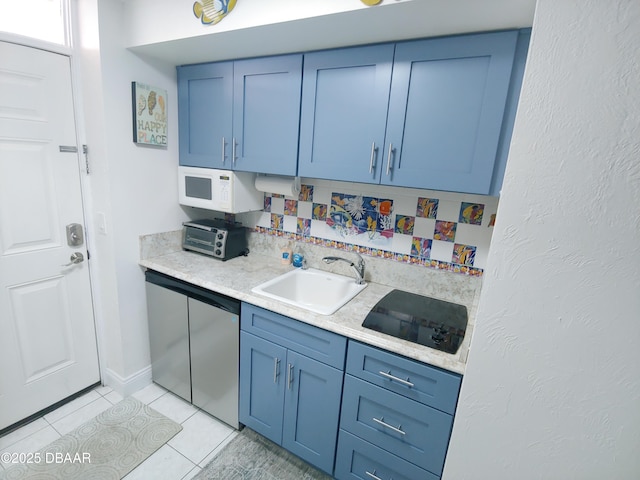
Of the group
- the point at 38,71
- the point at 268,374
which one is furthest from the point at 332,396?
the point at 38,71

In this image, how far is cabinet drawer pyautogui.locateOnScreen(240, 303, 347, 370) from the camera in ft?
4.45

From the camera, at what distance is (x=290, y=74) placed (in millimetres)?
1568

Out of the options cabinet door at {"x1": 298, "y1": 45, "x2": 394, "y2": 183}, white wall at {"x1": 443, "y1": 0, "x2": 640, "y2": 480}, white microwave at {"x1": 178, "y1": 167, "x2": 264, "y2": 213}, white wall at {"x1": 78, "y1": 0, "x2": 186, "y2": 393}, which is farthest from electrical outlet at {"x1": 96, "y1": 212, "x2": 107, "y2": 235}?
white wall at {"x1": 443, "y1": 0, "x2": 640, "y2": 480}

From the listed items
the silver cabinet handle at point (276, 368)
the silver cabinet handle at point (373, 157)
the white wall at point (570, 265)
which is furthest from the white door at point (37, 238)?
the white wall at point (570, 265)

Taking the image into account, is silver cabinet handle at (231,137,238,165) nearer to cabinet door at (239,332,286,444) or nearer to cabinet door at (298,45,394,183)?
cabinet door at (298,45,394,183)

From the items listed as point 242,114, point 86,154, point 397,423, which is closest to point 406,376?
point 397,423

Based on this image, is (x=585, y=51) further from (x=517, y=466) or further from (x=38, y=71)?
(x=38, y=71)

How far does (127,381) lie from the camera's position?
2016mm

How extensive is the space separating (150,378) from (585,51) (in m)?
2.68

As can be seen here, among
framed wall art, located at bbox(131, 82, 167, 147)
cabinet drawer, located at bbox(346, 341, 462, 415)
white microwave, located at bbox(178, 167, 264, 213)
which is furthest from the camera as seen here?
white microwave, located at bbox(178, 167, 264, 213)

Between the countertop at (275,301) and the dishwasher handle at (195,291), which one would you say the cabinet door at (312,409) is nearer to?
the countertop at (275,301)

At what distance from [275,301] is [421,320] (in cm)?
67

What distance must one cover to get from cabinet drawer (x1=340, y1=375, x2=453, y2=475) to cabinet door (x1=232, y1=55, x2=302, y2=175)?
1.13 metres

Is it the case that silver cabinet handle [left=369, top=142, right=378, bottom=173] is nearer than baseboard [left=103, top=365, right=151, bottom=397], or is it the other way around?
silver cabinet handle [left=369, top=142, right=378, bottom=173]
